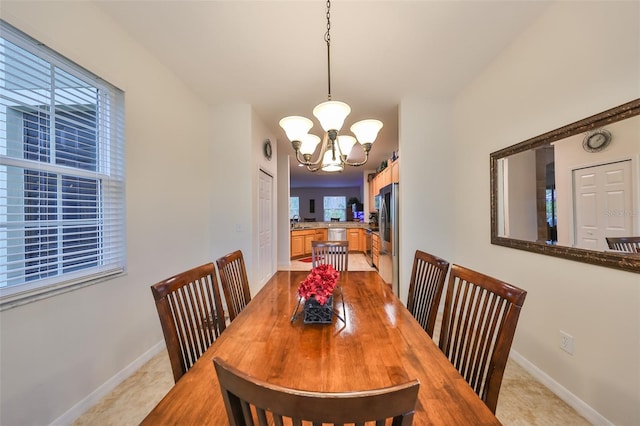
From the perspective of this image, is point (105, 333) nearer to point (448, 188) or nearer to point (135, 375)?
point (135, 375)

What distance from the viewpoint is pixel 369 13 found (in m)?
1.72

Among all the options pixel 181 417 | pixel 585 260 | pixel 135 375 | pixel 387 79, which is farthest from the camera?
pixel 387 79

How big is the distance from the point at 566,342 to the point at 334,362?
1.74 m

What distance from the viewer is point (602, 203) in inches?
56.0

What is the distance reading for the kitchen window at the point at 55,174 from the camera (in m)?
1.27

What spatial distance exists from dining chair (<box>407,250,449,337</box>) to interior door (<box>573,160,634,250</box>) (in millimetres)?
886

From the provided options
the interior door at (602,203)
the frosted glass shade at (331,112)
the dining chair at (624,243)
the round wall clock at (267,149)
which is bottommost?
the dining chair at (624,243)

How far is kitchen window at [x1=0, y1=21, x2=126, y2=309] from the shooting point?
49.9 inches

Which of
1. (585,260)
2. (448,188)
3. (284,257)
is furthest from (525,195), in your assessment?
(284,257)

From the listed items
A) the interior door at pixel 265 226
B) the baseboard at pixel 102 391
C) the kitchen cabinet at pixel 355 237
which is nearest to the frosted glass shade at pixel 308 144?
the interior door at pixel 265 226

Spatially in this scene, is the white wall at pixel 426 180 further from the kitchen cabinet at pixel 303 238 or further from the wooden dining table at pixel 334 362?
the kitchen cabinet at pixel 303 238

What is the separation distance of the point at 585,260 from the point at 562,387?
87 centimetres

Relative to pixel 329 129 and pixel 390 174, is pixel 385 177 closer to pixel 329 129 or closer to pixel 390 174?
pixel 390 174

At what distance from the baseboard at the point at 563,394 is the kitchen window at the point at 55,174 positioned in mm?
3110
